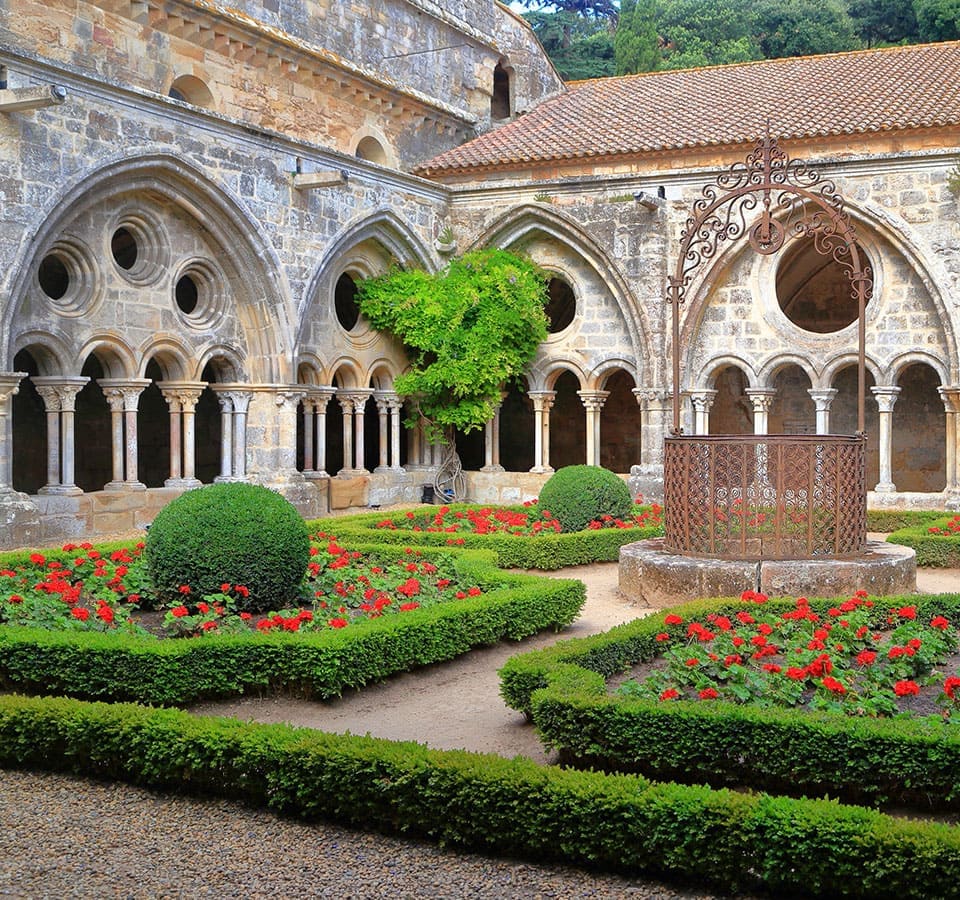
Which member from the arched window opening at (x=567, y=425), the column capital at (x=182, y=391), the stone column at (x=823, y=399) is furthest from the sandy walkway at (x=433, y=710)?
the arched window opening at (x=567, y=425)

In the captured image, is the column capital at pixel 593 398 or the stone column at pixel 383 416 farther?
the column capital at pixel 593 398

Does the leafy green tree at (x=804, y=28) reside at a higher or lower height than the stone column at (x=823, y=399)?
higher

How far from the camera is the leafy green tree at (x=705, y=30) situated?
3181 cm

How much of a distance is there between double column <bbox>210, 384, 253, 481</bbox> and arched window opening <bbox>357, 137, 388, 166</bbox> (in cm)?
567

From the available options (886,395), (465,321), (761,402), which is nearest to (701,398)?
(761,402)

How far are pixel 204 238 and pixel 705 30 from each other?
22771mm

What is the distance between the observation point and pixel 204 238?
1438 cm

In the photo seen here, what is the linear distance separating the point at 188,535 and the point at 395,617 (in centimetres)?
139

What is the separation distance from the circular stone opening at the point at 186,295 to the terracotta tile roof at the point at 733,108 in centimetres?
427

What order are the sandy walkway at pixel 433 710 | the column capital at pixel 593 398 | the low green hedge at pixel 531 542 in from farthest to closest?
1. the column capital at pixel 593 398
2. the low green hedge at pixel 531 542
3. the sandy walkway at pixel 433 710

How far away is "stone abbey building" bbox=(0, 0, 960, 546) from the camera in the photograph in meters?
12.7

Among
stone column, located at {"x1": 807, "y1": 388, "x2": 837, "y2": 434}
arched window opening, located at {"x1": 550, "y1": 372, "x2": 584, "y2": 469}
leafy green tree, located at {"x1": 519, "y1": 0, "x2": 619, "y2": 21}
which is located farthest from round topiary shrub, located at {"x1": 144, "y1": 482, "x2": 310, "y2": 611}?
leafy green tree, located at {"x1": 519, "y1": 0, "x2": 619, "y2": 21}

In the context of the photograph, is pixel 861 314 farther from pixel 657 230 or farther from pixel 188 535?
pixel 657 230

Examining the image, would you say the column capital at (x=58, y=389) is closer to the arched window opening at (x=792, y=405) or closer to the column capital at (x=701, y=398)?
the column capital at (x=701, y=398)
